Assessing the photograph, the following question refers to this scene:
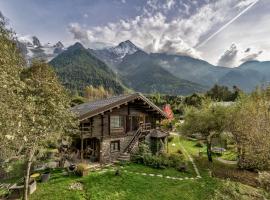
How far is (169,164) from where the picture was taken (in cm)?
2541

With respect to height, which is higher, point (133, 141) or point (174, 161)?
point (133, 141)

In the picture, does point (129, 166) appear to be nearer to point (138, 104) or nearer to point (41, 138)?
point (138, 104)

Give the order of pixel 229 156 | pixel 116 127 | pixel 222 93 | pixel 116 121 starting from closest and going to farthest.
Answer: pixel 116 127, pixel 116 121, pixel 229 156, pixel 222 93

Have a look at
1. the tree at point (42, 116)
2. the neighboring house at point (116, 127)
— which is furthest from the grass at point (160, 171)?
the tree at point (42, 116)

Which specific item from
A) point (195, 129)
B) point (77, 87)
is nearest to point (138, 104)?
point (195, 129)

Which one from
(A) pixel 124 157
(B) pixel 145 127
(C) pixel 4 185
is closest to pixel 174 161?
(A) pixel 124 157

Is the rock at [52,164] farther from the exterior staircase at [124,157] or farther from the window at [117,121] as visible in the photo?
the window at [117,121]

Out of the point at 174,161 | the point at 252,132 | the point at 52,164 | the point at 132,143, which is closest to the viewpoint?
the point at 252,132

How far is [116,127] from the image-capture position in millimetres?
28312

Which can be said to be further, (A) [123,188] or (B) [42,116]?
(A) [123,188]

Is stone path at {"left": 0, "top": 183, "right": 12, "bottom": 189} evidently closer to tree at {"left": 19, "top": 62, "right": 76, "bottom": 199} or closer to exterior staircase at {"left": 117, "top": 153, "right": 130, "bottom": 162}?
tree at {"left": 19, "top": 62, "right": 76, "bottom": 199}

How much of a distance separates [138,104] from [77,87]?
517 ft

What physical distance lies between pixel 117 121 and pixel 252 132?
585 inches

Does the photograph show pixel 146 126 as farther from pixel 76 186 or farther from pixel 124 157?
pixel 76 186
